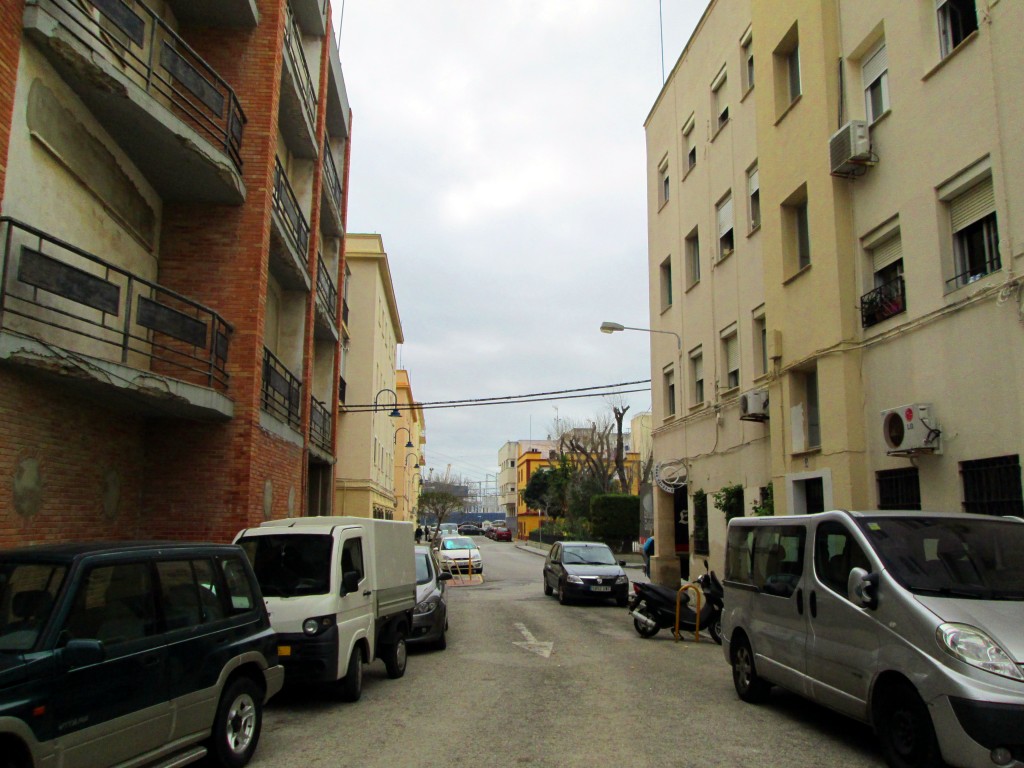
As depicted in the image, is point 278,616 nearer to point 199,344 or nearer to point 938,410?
point 199,344

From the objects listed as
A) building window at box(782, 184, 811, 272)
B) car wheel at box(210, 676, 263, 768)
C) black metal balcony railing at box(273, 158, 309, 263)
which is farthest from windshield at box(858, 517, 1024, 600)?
black metal balcony railing at box(273, 158, 309, 263)

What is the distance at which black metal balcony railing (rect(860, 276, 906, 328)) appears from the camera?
1163 cm

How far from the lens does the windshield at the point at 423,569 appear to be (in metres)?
13.1

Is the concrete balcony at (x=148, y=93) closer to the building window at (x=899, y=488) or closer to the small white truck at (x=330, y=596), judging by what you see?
the small white truck at (x=330, y=596)

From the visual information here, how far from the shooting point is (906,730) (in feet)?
18.7

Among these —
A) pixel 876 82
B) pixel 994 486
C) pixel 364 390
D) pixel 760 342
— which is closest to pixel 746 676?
pixel 994 486

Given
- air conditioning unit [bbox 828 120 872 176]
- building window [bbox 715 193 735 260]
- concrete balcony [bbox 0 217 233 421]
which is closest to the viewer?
concrete balcony [bbox 0 217 233 421]

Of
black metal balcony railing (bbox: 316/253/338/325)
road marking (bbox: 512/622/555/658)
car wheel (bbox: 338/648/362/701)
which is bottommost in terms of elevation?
road marking (bbox: 512/622/555/658)

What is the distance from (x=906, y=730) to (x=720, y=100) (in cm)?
1694

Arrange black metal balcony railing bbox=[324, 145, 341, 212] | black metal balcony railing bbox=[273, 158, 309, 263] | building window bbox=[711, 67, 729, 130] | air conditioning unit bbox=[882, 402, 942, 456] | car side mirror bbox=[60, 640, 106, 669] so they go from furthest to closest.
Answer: black metal balcony railing bbox=[324, 145, 341, 212]
building window bbox=[711, 67, 729, 130]
black metal balcony railing bbox=[273, 158, 309, 263]
air conditioning unit bbox=[882, 402, 942, 456]
car side mirror bbox=[60, 640, 106, 669]

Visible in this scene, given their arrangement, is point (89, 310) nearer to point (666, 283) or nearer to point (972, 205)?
point (972, 205)

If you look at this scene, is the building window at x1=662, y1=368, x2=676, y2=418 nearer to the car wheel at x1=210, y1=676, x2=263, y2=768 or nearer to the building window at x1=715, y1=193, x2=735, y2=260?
the building window at x1=715, y1=193, x2=735, y2=260

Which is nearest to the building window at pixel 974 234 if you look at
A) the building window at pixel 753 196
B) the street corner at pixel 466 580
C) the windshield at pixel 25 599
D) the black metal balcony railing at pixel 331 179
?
the building window at pixel 753 196

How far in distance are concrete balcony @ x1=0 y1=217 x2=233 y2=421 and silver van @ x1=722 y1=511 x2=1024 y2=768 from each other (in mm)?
7345
